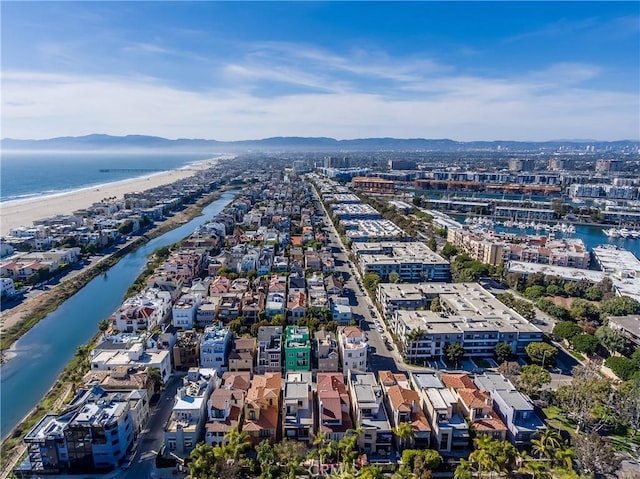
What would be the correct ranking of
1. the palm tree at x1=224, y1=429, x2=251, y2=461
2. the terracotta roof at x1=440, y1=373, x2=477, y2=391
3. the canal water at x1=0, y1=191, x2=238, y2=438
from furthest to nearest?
the canal water at x1=0, y1=191, x2=238, y2=438 → the terracotta roof at x1=440, y1=373, x2=477, y2=391 → the palm tree at x1=224, y1=429, x2=251, y2=461

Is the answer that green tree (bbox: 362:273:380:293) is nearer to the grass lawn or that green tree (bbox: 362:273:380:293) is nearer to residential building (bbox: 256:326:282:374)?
residential building (bbox: 256:326:282:374)

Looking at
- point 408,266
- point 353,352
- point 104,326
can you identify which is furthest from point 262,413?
point 408,266

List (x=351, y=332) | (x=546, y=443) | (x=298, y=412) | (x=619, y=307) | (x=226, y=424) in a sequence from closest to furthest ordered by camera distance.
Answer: (x=546, y=443), (x=226, y=424), (x=298, y=412), (x=351, y=332), (x=619, y=307)

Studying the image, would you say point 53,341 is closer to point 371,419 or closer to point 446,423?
point 371,419

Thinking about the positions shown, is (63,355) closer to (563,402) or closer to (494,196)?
(563,402)

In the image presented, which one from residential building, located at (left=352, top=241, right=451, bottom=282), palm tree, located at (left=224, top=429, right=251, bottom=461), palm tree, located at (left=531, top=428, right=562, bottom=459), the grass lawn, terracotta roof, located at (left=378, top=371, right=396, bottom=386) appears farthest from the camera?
residential building, located at (left=352, top=241, right=451, bottom=282)

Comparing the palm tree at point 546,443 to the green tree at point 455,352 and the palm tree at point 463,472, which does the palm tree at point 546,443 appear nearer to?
the palm tree at point 463,472

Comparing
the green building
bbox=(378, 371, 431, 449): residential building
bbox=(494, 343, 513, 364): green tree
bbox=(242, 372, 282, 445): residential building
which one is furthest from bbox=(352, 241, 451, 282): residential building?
bbox=(242, 372, 282, 445): residential building
